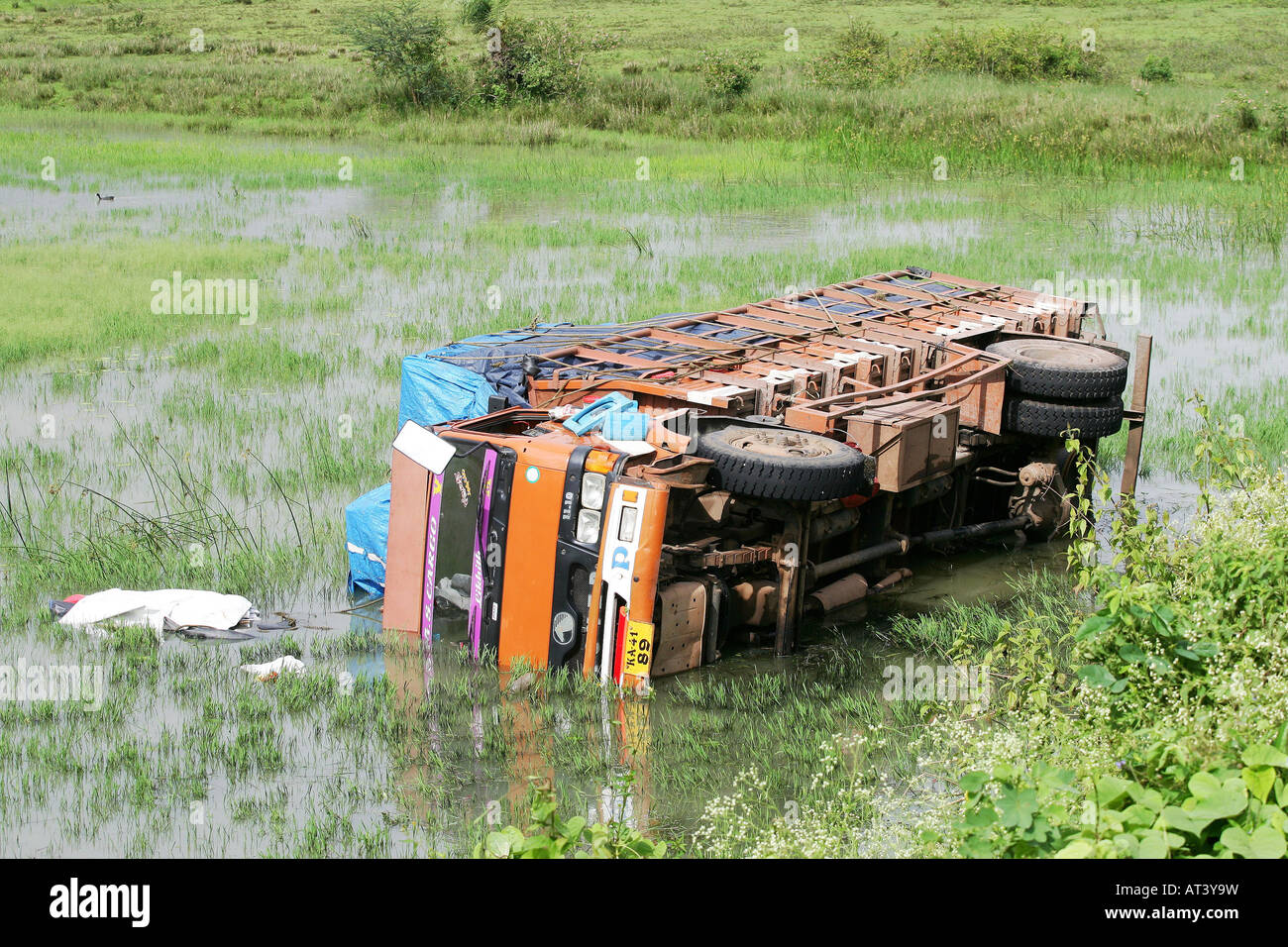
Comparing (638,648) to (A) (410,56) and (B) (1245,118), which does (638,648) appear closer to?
(B) (1245,118)

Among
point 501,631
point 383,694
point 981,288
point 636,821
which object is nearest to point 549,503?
point 501,631

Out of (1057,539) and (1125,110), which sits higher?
(1125,110)

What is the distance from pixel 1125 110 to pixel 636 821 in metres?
26.7

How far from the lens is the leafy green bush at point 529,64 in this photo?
34469mm

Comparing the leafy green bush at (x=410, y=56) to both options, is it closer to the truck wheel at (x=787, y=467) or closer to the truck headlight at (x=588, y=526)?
the truck wheel at (x=787, y=467)

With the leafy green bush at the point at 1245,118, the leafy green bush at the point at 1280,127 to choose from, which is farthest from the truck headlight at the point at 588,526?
the leafy green bush at the point at 1245,118

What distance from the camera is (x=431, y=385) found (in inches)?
370

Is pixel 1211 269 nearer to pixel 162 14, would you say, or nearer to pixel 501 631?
pixel 501 631

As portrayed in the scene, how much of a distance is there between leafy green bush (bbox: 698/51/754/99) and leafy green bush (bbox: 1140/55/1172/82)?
12.3 m

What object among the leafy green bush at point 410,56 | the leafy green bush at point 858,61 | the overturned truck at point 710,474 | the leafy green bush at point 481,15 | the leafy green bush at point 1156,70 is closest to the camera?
the overturned truck at point 710,474

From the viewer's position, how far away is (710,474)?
7.41 m

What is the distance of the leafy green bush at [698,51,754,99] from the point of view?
109 feet

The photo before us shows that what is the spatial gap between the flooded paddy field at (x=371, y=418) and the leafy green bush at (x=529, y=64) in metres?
7.38
